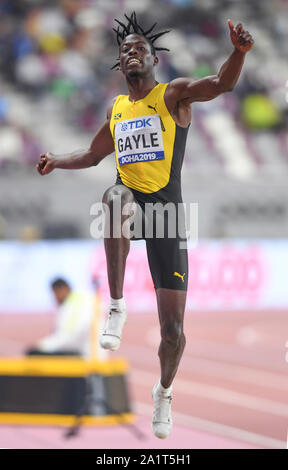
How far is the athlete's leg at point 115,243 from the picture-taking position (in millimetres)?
4266

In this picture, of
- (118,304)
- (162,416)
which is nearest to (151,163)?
(118,304)

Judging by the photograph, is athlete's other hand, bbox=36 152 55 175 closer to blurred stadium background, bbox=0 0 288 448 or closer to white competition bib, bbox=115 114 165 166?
white competition bib, bbox=115 114 165 166

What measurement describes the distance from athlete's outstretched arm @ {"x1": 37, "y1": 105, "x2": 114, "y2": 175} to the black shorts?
0.56m

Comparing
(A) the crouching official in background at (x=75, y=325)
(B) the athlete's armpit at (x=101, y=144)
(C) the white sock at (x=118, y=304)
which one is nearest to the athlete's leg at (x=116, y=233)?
(C) the white sock at (x=118, y=304)

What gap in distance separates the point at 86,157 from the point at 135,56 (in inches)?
31.6

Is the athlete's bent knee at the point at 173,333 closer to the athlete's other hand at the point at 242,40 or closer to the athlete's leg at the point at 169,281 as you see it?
the athlete's leg at the point at 169,281

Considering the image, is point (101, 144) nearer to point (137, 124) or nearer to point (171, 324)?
point (137, 124)

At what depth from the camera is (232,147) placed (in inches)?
941

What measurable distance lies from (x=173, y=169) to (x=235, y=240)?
53.1 feet

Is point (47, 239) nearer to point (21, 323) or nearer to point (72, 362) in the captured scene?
point (21, 323)

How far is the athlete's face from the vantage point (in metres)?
4.42

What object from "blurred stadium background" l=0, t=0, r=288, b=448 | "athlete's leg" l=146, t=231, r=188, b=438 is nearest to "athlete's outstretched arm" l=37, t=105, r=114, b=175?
"athlete's leg" l=146, t=231, r=188, b=438

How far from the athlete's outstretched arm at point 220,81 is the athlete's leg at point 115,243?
587mm

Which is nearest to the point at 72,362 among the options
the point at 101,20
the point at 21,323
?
the point at 21,323
